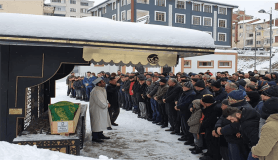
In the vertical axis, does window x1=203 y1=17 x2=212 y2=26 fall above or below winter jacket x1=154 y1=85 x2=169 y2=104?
above

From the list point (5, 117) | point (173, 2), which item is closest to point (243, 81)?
point (5, 117)

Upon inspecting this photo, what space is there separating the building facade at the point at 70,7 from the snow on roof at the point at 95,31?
238ft

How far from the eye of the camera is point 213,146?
218 inches

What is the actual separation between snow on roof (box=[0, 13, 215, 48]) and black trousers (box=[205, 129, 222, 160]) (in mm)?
2082

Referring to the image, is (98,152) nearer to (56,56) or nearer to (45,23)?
(56,56)

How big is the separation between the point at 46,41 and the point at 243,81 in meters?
6.14

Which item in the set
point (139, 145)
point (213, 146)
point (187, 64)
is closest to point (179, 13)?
point (187, 64)

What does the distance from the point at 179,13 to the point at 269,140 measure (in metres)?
41.2

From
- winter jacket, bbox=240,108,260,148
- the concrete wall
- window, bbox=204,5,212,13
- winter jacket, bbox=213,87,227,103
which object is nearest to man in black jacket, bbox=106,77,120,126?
winter jacket, bbox=213,87,227,103

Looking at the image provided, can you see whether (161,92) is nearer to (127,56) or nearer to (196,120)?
(196,120)

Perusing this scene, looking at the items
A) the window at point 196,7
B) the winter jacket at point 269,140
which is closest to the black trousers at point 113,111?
the winter jacket at point 269,140

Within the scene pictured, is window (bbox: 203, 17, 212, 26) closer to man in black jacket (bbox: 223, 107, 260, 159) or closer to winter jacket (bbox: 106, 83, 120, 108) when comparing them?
winter jacket (bbox: 106, 83, 120, 108)

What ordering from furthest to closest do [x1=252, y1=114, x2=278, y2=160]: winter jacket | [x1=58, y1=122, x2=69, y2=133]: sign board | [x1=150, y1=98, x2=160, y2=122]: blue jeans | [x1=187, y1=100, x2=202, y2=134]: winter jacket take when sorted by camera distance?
[x1=150, y1=98, x2=160, y2=122]: blue jeans < [x1=187, y1=100, x2=202, y2=134]: winter jacket < [x1=58, y1=122, x2=69, y2=133]: sign board < [x1=252, y1=114, x2=278, y2=160]: winter jacket

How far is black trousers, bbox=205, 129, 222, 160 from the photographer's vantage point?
5.48 metres
